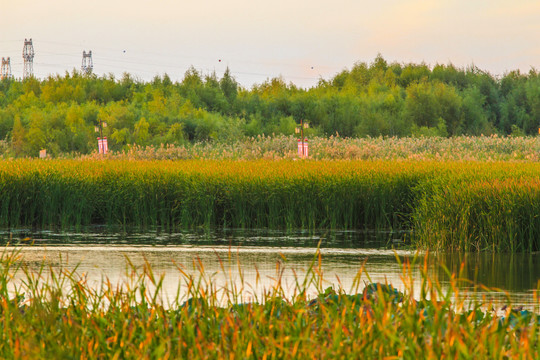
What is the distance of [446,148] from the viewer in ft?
131

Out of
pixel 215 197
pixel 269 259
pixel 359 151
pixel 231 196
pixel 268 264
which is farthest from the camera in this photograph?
pixel 359 151

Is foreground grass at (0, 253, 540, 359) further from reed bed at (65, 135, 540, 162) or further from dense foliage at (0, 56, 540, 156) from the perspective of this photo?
dense foliage at (0, 56, 540, 156)

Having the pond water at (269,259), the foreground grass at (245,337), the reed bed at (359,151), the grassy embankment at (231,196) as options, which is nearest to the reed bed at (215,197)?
the grassy embankment at (231,196)

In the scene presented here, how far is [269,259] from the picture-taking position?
13719mm

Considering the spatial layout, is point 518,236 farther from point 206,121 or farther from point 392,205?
point 206,121

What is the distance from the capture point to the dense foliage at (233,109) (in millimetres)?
54938

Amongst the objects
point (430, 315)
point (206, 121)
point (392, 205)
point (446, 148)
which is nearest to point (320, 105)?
point (206, 121)

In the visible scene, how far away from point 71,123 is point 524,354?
53424 mm

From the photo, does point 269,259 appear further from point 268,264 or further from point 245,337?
point 245,337

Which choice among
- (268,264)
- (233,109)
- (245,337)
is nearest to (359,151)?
(268,264)

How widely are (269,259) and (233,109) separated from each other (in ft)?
189

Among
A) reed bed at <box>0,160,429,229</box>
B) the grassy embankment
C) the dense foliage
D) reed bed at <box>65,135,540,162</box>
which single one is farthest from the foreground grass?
the dense foliage

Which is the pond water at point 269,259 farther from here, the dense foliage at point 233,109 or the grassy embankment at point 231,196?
the dense foliage at point 233,109

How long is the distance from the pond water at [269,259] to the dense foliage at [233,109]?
1383 inches
